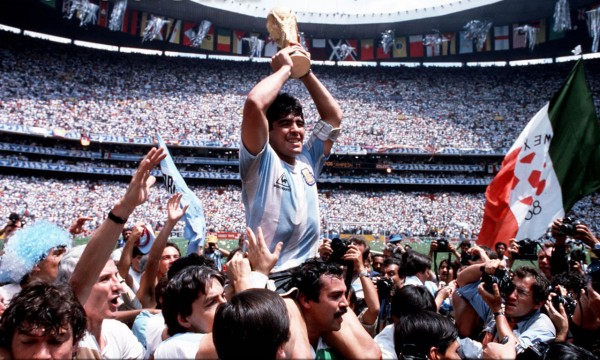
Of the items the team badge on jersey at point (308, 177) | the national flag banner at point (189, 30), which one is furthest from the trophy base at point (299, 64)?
the national flag banner at point (189, 30)

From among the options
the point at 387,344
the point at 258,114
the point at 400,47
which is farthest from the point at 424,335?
the point at 400,47

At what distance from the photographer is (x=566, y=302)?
3.90 metres

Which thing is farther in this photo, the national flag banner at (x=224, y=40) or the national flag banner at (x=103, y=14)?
the national flag banner at (x=224, y=40)

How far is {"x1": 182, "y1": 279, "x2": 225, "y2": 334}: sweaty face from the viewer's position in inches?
104

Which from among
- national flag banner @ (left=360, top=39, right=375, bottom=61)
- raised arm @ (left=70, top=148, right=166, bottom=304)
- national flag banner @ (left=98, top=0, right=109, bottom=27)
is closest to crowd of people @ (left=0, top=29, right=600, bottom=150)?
national flag banner @ (left=360, top=39, right=375, bottom=61)

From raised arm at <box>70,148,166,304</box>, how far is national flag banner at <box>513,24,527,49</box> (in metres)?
46.0

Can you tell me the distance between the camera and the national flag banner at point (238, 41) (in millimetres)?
45000

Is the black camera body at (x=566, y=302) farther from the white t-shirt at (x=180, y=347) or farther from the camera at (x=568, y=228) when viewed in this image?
the white t-shirt at (x=180, y=347)

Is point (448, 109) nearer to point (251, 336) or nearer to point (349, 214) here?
point (349, 214)

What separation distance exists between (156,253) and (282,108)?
1.74 meters

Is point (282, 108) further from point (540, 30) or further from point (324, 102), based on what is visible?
point (540, 30)

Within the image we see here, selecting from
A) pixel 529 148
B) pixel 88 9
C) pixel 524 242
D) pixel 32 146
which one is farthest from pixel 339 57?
pixel 524 242

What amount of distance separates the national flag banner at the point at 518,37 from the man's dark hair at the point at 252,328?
1824 inches

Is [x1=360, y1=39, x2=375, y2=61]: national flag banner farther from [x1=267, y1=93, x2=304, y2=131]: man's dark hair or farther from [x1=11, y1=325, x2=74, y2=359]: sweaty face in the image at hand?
[x1=11, y1=325, x2=74, y2=359]: sweaty face
